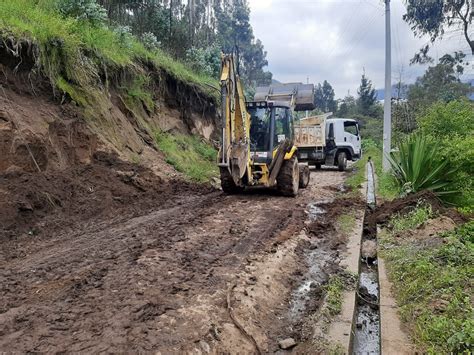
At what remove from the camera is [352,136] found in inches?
812

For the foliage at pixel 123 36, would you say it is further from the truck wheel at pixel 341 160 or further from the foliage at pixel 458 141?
the truck wheel at pixel 341 160

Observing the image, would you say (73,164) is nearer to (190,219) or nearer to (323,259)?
(190,219)

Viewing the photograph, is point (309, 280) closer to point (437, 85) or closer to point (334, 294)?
point (334, 294)

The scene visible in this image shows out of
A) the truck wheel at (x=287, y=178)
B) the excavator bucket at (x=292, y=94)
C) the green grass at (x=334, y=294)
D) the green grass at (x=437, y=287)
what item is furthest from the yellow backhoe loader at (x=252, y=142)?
the excavator bucket at (x=292, y=94)

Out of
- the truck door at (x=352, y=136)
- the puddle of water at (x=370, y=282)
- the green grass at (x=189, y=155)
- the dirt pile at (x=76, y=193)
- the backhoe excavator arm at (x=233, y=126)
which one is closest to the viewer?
the puddle of water at (x=370, y=282)

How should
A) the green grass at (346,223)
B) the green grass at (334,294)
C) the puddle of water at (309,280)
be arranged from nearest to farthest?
the green grass at (334,294) < the puddle of water at (309,280) < the green grass at (346,223)

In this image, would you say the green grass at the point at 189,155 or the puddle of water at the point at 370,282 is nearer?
the puddle of water at the point at 370,282

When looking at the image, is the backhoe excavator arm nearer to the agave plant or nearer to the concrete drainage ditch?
the concrete drainage ditch

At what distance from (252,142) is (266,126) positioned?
1.82 ft

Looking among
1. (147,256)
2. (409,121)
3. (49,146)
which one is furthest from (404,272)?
(409,121)

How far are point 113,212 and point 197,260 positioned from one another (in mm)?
3440

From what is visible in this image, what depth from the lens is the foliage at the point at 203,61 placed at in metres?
21.3

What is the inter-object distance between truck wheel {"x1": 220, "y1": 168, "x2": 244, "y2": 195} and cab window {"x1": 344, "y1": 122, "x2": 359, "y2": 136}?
10.5 metres

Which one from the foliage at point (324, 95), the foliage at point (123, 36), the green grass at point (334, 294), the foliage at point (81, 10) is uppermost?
the foliage at point (324, 95)
